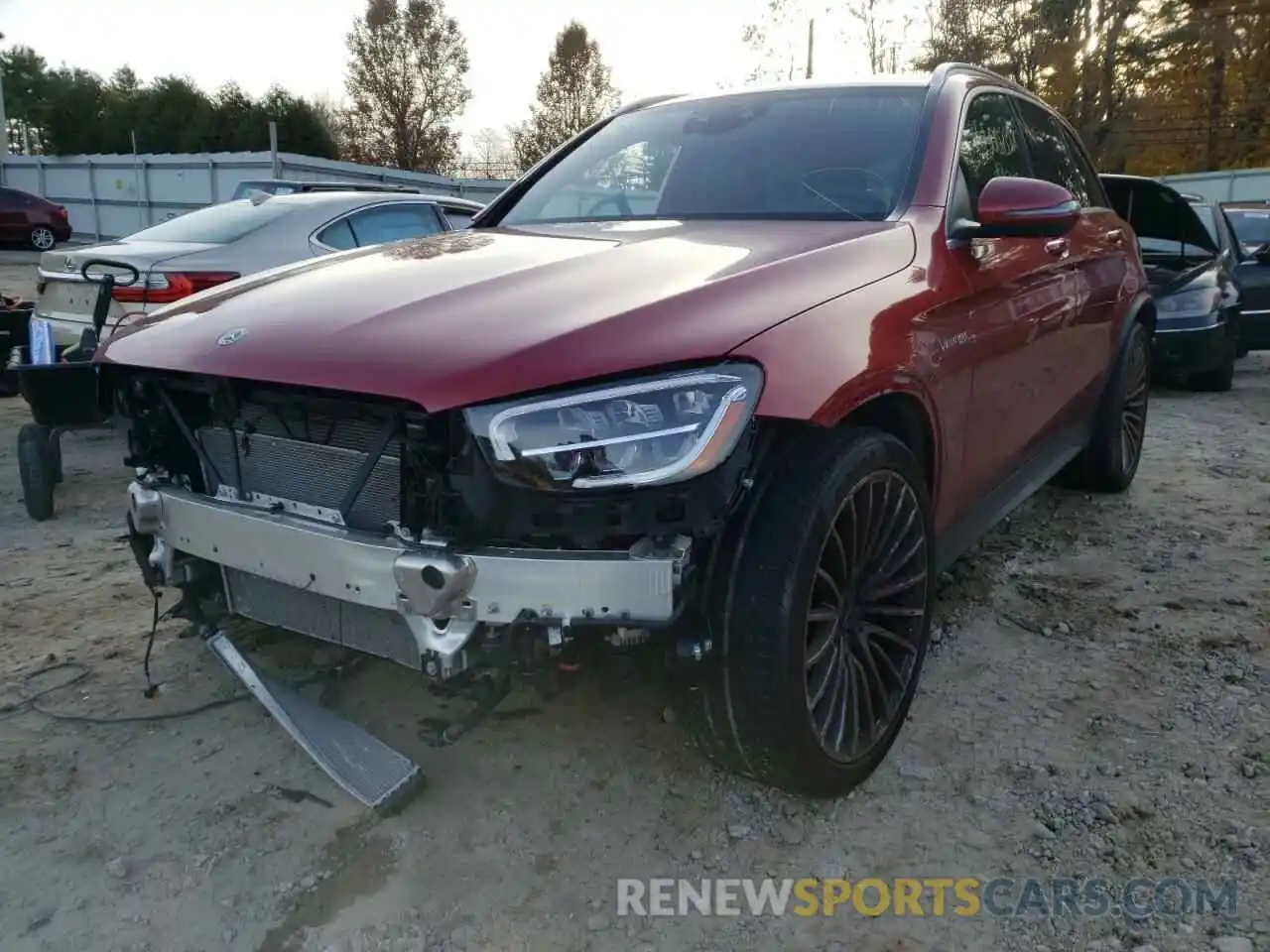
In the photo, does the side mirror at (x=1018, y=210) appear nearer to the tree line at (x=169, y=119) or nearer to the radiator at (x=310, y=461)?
the radiator at (x=310, y=461)

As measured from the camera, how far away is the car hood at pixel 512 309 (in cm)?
189

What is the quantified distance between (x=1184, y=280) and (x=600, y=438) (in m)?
6.99

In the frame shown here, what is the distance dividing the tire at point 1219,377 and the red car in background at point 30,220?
887 inches

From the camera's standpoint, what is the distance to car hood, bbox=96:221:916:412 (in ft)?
6.19

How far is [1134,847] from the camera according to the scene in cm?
223

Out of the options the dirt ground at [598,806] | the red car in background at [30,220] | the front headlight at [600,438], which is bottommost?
the dirt ground at [598,806]

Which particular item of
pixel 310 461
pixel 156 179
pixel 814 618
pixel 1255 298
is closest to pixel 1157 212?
pixel 1255 298

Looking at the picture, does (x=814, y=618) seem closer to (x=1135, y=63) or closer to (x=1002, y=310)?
(x=1002, y=310)

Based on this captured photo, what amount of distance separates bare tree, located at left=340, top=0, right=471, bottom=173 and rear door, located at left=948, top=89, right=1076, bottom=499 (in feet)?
116

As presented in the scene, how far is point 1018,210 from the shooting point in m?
2.74

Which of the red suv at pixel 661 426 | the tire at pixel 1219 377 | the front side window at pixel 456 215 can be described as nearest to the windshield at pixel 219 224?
the front side window at pixel 456 215

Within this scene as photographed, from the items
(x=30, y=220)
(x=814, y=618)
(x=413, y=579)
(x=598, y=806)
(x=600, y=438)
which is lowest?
(x=598, y=806)

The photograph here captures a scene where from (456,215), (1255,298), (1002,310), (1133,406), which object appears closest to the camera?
(1002,310)

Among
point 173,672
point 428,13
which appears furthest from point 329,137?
point 173,672
